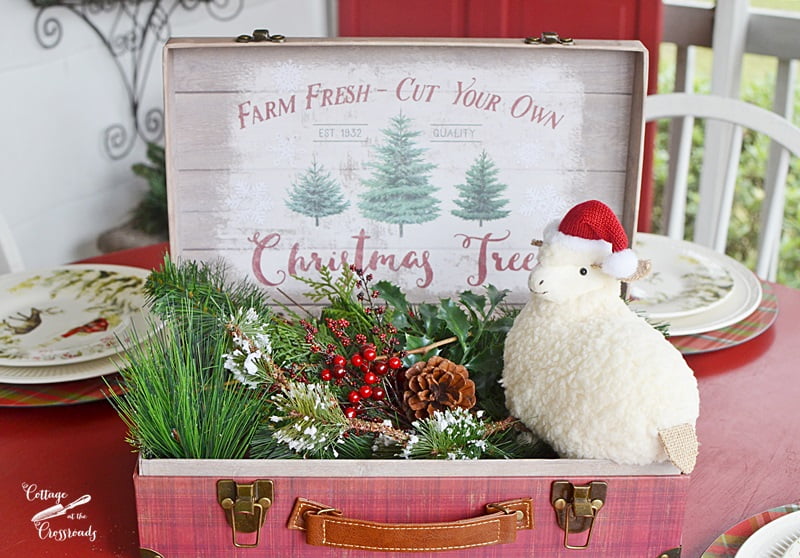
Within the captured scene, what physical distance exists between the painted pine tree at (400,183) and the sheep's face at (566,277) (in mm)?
308

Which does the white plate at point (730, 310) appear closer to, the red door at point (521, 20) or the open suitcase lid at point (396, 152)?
the open suitcase lid at point (396, 152)

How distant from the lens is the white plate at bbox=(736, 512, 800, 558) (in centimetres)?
75

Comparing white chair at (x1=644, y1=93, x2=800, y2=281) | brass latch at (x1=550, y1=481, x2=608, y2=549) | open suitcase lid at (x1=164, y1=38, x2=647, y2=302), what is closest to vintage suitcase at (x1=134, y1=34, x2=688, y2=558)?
open suitcase lid at (x1=164, y1=38, x2=647, y2=302)

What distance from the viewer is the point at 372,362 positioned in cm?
83

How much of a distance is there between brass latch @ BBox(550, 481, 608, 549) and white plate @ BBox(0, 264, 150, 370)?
54cm

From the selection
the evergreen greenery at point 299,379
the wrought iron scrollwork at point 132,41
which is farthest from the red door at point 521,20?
the evergreen greenery at point 299,379

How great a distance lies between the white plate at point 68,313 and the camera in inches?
42.6

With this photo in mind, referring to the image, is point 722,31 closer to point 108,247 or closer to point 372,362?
point 108,247

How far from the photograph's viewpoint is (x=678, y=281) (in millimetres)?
1287

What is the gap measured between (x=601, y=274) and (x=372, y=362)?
229 millimetres

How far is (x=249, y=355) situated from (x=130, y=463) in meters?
0.22

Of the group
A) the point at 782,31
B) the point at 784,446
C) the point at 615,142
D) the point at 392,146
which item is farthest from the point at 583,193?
the point at 782,31

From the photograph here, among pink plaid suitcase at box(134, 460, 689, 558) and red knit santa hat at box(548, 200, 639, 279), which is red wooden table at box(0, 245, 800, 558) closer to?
pink plaid suitcase at box(134, 460, 689, 558)

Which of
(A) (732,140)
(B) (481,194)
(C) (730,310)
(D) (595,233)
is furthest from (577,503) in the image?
(A) (732,140)
